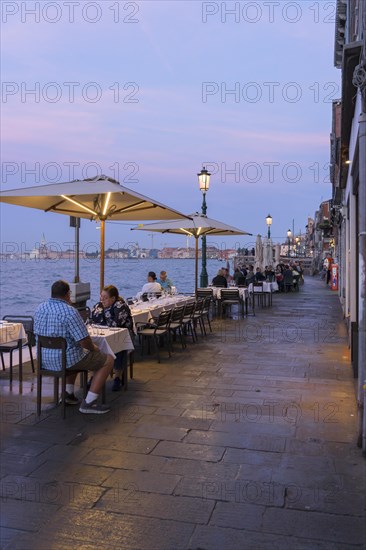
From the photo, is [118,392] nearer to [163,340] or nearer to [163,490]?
[163,490]

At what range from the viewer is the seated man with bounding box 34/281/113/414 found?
210 inches

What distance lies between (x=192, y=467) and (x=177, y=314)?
5.30 metres

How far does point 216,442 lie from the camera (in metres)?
4.66

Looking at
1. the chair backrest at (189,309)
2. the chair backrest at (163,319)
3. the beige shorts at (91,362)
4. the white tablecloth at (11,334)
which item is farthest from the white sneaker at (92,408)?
the chair backrest at (189,309)

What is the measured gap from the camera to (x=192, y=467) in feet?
13.4

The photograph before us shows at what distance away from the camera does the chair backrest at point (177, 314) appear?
30.0ft

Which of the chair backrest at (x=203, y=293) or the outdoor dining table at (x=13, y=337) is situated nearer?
the outdoor dining table at (x=13, y=337)

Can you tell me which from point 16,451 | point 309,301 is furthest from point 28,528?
point 309,301

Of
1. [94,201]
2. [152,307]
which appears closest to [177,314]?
[152,307]

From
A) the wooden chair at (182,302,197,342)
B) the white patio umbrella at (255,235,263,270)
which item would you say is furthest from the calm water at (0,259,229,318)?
the wooden chair at (182,302,197,342)

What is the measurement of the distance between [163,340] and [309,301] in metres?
11.5

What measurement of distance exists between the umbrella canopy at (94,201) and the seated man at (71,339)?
94.6 inches

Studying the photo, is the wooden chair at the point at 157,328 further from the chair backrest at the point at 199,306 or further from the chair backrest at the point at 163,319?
the chair backrest at the point at 199,306

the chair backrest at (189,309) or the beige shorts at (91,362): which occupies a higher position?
the chair backrest at (189,309)
